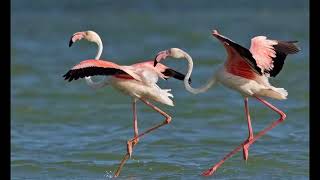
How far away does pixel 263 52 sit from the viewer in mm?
8758

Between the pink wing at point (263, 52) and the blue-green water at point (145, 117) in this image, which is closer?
the pink wing at point (263, 52)

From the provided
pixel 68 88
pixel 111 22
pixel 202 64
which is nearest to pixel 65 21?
pixel 111 22

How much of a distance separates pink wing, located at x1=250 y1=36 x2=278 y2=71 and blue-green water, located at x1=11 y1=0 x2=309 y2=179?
120cm

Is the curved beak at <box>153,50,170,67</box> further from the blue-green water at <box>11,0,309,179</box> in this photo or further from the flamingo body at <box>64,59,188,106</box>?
the blue-green water at <box>11,0,309,179</box>

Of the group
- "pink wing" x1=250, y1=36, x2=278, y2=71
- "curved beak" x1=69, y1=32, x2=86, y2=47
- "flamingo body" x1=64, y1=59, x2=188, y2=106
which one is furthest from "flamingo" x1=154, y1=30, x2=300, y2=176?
"curved beak" x1=69, y1=32, x2=86, y2=47

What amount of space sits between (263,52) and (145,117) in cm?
442

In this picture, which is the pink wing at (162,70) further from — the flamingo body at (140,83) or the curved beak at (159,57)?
the curved beak at (159,57)

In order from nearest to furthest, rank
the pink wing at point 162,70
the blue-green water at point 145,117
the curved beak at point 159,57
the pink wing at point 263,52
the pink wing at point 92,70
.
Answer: the pink wing at point 92,70
the curved beak at point 159,57
the pink wing at point 263,52
the pink wing at point 162,70
the blue-green water at point 145,117

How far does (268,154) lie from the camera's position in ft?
33.3

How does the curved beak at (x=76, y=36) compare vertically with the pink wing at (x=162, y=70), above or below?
above

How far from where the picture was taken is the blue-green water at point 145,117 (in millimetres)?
9695

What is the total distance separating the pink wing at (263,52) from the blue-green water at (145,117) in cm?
120

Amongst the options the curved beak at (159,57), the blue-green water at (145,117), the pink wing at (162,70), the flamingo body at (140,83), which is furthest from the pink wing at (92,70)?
the blue-green water at (145,117)

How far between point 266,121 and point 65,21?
17.4 metres
